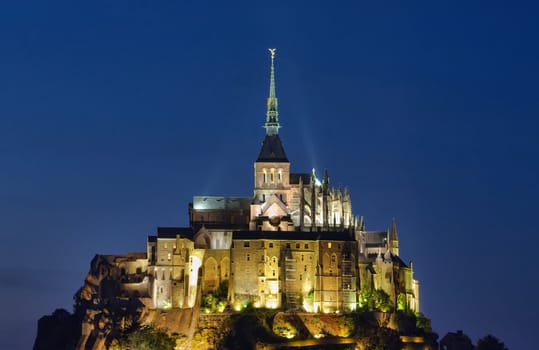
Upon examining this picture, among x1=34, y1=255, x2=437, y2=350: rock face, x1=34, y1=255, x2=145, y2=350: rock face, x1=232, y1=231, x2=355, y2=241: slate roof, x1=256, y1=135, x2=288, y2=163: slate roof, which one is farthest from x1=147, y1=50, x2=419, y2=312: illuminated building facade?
x1=256, y1=135, x2=288, y2=163: slate roof

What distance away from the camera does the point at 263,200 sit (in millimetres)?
141125

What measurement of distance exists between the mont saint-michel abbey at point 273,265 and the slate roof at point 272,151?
245 inches

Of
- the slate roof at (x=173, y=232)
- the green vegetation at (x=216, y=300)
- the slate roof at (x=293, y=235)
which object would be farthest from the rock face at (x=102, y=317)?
the slate roof at (x=293, y=235)

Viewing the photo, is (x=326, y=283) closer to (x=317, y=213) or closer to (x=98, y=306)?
(x=317, y=213)

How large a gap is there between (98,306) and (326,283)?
24.1m

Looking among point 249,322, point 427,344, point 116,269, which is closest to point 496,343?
point 427,344

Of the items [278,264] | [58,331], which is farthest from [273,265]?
[58,331]

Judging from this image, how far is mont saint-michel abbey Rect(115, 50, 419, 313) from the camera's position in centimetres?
12712

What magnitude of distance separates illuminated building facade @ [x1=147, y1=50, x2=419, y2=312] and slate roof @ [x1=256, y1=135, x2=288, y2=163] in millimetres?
6618

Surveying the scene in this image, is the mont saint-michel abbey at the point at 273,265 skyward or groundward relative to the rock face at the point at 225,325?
skyward

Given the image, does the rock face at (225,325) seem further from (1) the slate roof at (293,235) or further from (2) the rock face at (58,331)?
(1) the slate roof at (293,235)

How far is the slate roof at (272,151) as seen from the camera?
144 m

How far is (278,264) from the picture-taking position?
12825cm

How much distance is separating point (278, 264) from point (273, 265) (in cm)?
54
